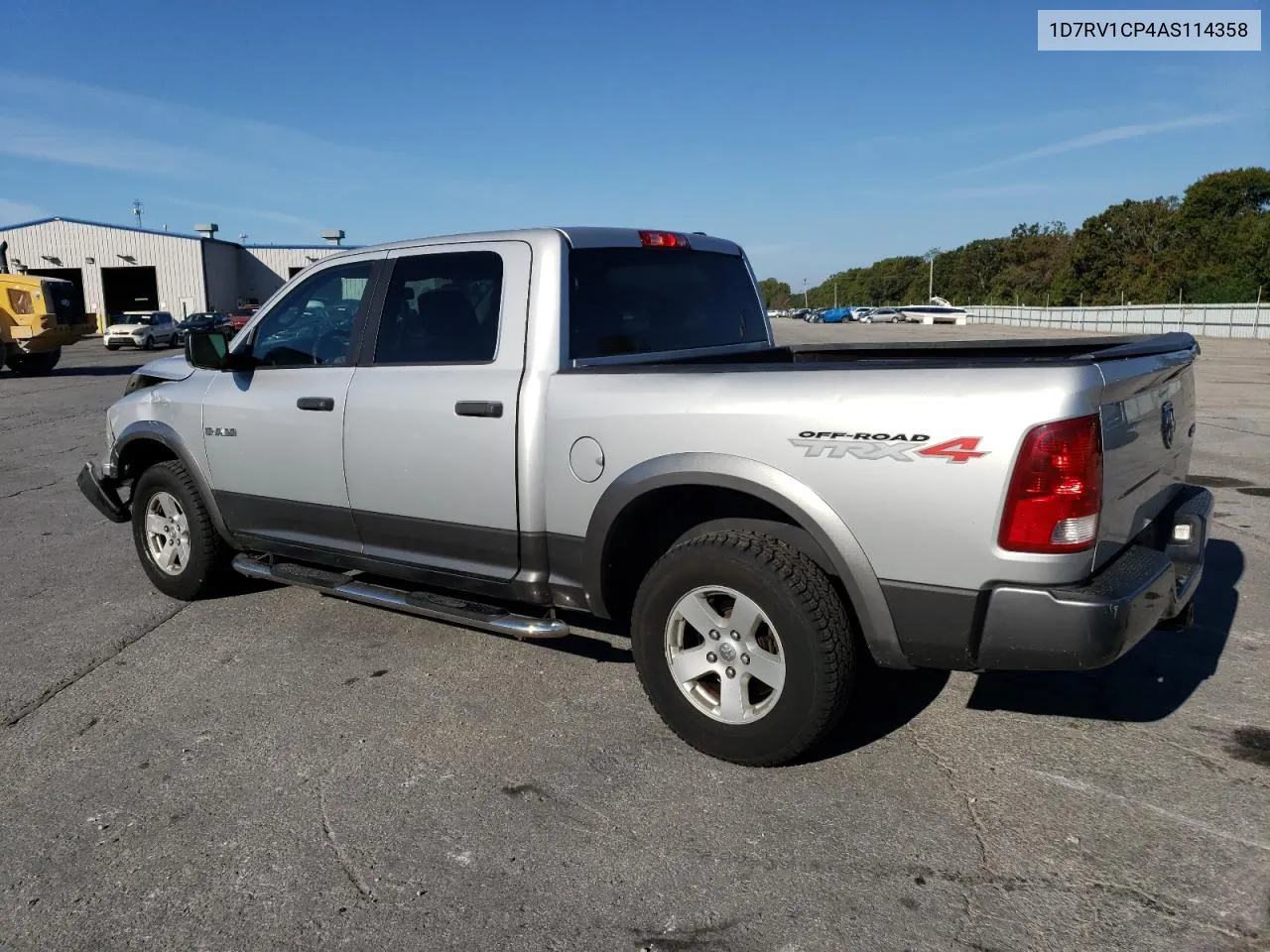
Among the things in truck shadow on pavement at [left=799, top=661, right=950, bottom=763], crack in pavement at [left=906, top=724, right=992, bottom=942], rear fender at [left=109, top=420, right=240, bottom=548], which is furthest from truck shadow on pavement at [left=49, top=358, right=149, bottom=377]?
crack in pavement at [left=906, top=724, right=992, bottom=942]

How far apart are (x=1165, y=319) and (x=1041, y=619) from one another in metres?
53.3

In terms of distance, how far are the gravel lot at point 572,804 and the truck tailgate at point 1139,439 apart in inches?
35.1

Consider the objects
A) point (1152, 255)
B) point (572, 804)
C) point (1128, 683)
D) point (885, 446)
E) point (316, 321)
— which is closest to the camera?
point (885, 446)

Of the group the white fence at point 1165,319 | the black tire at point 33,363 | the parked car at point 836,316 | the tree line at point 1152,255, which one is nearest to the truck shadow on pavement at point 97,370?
the black tire at point 33,363

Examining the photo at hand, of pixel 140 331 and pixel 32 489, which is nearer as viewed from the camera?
pixel 32 489

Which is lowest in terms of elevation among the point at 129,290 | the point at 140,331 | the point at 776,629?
the point at 776,629

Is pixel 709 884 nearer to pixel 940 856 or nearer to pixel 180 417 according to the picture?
pixel 940 856

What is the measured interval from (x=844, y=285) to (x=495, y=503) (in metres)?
192

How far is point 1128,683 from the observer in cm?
423

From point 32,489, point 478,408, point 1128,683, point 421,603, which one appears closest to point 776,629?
point 478,408

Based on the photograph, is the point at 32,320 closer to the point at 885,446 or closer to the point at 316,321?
the point at 316,321

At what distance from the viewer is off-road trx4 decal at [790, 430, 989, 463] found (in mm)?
2947

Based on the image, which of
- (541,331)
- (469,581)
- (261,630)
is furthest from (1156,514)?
(261,630)

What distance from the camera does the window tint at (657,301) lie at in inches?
163
